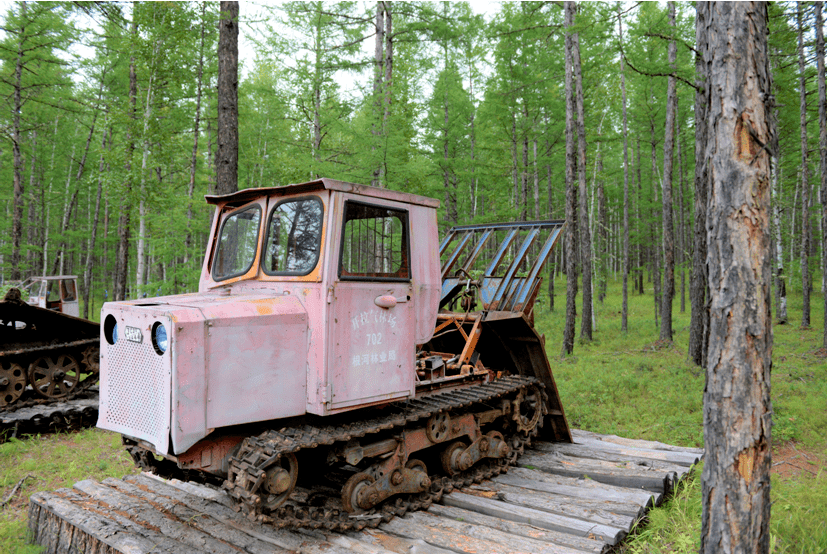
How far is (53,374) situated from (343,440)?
22.8ft

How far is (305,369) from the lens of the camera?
158 inches

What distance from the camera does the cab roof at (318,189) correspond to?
4.10 m

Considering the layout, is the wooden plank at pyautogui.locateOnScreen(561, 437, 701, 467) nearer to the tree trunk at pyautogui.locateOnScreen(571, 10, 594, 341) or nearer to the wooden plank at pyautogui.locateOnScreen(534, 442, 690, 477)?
the wooden plank at pyautogui.locateOnScreen(534, 442, 690, 477)

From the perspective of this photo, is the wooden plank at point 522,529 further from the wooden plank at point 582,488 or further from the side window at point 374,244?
the side window at point 374,244

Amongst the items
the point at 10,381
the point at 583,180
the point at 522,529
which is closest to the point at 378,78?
the point at 583,180

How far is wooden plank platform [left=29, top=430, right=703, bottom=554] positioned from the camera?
394cm

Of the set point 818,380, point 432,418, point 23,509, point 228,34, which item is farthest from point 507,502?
point 818,380

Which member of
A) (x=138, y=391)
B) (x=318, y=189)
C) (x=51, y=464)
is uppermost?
(x=318, y=189)

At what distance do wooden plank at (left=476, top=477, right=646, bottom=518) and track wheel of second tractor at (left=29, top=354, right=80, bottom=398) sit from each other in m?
7.30

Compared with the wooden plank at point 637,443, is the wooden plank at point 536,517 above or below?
above

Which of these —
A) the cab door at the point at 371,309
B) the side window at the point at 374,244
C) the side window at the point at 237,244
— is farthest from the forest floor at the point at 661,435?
the side window at the point at 374,244

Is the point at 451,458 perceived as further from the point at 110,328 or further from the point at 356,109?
the point at 356,109

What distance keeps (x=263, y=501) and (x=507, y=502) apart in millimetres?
2526

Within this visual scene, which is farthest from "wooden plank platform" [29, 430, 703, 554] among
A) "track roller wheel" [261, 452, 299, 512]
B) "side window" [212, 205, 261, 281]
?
"side window" [212, 205, 261, 281]
